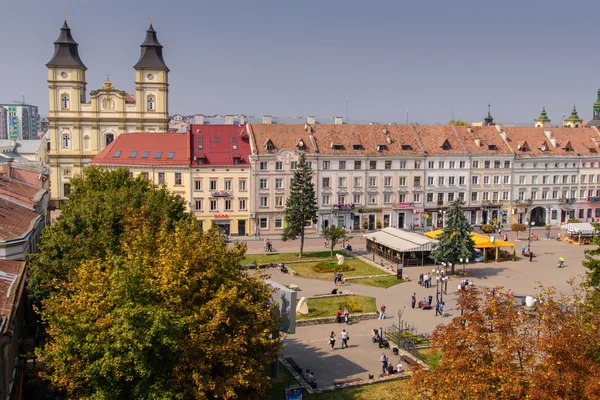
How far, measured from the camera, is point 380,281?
51.3m

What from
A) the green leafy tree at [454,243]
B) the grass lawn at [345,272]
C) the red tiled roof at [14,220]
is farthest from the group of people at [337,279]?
the red tiled roof at [14,220]

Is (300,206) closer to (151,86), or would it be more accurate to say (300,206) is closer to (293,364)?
(293,364)

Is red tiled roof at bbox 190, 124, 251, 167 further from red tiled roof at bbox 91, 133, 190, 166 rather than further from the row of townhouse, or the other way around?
red tiled roof at bbox 91, 133, 190, 166

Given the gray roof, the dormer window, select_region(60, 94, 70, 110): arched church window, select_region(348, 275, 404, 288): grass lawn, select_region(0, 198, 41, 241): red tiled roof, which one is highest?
select_region(60, 94, 70, 110): arched church window

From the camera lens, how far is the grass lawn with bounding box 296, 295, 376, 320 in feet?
138

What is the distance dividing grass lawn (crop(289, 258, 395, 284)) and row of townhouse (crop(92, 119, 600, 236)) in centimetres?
1541

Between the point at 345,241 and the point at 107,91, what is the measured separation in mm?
43532

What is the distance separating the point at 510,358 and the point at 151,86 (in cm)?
7932

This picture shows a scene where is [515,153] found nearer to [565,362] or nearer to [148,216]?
[148,216]

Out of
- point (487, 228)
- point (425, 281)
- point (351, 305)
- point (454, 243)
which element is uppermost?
point (454, 243)

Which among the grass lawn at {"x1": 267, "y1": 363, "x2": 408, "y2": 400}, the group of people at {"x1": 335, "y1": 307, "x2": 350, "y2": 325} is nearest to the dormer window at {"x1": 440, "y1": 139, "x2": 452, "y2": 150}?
the group of people at {"x1": 335, "y1": 307, "x2": 350, "y2": 325}

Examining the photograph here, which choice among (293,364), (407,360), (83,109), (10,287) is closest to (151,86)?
(83,109)

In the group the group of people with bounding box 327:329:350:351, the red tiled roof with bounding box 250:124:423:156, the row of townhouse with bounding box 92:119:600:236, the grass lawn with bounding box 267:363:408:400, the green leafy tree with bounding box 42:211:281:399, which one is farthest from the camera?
the red tiled roof with bounding box 250:124:423:156

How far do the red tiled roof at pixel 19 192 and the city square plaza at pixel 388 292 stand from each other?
20.5 metres
